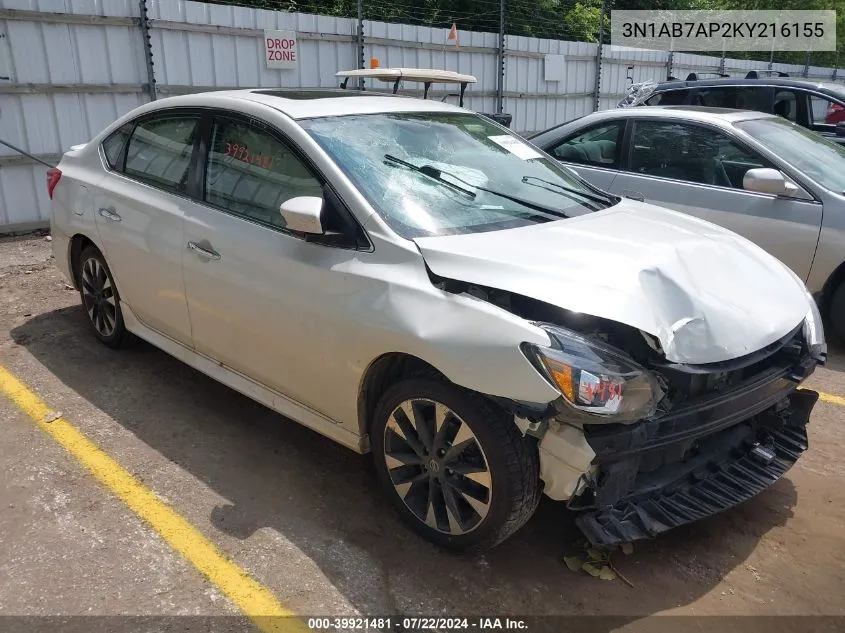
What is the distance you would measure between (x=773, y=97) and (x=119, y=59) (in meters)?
7.34

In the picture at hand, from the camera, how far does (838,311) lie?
505 centimetres

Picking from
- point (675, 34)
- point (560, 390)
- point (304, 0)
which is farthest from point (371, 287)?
point (675, 34)

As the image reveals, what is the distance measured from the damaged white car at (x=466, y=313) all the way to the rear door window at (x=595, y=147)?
7.52 feet

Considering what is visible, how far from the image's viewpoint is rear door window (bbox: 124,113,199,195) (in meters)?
3.87

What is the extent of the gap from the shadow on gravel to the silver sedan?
7.54ft

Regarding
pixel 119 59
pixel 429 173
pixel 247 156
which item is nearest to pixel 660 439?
pixel 429 173

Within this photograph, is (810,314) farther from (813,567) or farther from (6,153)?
(6,153)

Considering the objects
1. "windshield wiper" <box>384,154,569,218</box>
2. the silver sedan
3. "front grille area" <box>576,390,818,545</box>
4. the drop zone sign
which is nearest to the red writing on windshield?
"windshield wiper" <box>384,154,569,218</box>

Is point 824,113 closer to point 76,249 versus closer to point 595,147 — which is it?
point 595,147

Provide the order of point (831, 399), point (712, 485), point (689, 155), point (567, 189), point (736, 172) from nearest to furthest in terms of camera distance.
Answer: point (712, 485) < point (567, 189) < point (831, 399) < point (736, 172) < point (689, 155)

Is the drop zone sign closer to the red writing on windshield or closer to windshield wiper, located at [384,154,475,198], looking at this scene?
the red writing on windshield

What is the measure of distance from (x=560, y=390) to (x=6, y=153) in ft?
24.0

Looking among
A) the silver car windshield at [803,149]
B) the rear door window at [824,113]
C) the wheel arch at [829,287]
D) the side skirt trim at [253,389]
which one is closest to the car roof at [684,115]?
the silver car windshield at [803,149]

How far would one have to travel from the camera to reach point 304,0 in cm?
1733
